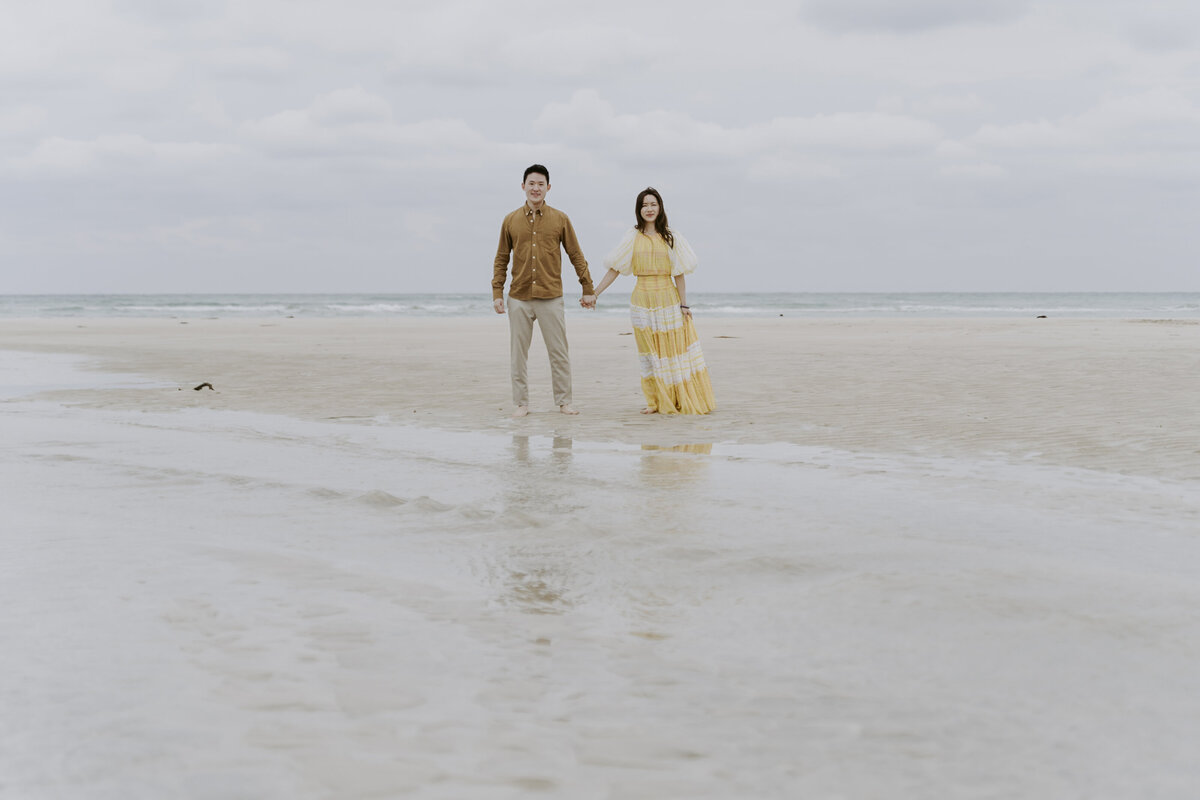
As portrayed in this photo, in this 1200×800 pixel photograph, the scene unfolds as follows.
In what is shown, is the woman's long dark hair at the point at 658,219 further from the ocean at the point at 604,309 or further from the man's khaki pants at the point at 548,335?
the ocean at the point at 604,309

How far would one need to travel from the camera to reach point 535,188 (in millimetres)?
7938

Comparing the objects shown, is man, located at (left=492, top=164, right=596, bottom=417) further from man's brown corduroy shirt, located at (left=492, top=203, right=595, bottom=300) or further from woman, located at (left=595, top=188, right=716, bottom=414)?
woman, located at (left=595, top=188, right=716, bottom=414)

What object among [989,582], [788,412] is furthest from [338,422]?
[989,582]

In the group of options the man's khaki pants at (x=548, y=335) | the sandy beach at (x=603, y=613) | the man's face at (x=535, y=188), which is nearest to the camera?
the sandy beach at (x=603, y=613)

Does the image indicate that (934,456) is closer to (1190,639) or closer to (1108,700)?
(1190,639)

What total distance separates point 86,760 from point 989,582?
250 cm

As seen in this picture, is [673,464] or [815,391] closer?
[673,464]

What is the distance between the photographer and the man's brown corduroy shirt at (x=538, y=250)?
26.3 feet

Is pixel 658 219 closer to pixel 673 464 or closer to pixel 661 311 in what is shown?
pixel 661 311

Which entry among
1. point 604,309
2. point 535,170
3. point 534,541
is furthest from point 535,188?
point 604,309

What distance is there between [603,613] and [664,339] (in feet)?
17.7

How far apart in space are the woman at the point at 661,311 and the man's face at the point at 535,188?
2.33ft

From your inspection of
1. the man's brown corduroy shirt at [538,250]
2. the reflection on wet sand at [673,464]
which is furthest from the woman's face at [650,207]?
the reflection on wet sand at [673,464]

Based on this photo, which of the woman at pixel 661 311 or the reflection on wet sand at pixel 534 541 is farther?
the woman at pixel 661 311
